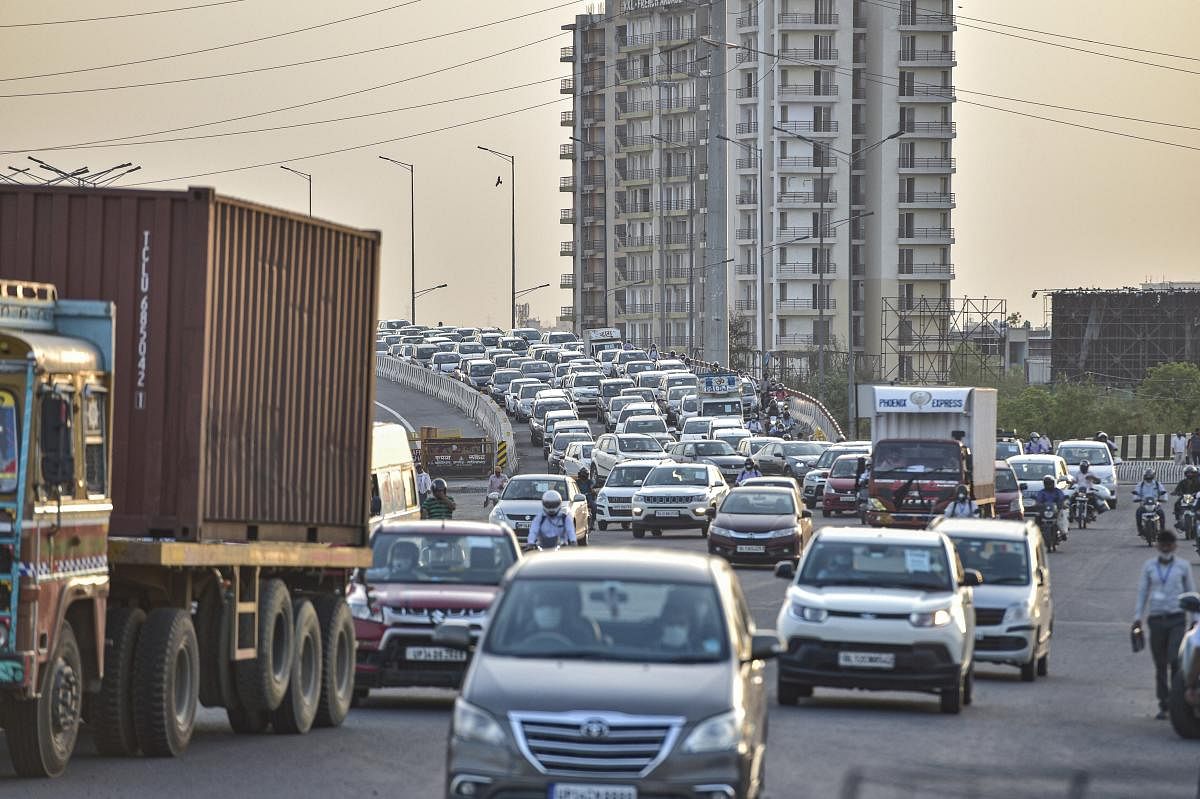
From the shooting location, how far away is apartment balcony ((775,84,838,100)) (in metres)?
168

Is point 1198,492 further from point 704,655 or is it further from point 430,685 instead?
point 704,655

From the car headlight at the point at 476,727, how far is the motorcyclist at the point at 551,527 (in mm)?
16355

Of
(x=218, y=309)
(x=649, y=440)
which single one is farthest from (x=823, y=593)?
(x=649, y=440)

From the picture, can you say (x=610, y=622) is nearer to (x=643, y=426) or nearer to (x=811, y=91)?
(x=643, y=426)

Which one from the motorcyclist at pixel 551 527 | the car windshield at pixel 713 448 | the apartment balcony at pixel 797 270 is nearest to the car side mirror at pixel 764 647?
the motorcyclist at pixel 551 527

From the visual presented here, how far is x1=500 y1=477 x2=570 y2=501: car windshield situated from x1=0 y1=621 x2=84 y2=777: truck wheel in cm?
2989

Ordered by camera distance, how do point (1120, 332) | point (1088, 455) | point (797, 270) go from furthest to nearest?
1. point (797, 270)
2. point (1120, 332)
3. point (1088, 455)

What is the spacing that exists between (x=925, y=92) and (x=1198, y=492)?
11905 cm

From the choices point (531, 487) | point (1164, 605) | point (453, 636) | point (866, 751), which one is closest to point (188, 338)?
point (453, 636)

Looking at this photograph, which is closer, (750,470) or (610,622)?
(610,622)

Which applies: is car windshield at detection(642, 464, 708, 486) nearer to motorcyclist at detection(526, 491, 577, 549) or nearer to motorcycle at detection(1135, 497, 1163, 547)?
motorcycle at detection(1135, 497, 1163, 547)

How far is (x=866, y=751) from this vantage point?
55.7 ft

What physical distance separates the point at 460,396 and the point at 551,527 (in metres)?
77.3

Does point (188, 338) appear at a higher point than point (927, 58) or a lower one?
lower
